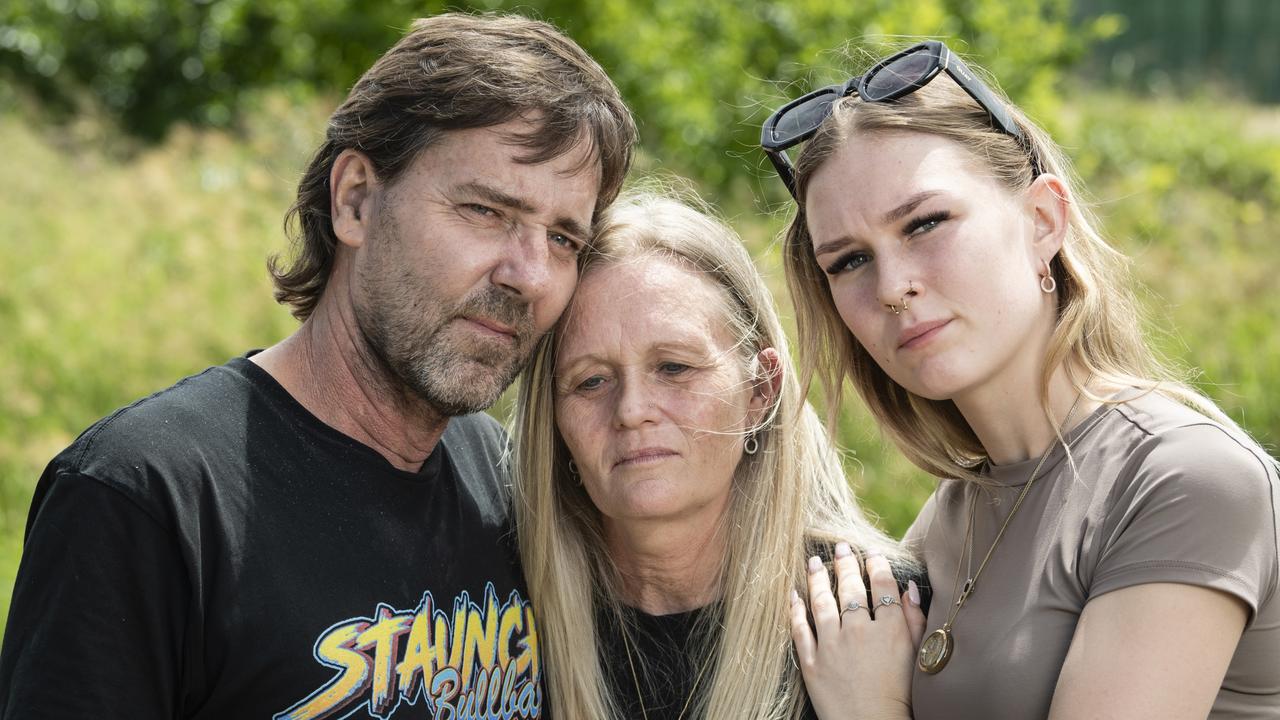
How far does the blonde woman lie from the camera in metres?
2.13

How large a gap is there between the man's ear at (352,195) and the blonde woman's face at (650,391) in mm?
579

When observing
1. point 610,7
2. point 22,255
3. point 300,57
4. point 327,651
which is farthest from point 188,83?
point 327,651

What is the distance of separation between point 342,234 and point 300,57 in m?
9.53

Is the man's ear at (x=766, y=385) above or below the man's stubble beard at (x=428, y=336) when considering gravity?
below

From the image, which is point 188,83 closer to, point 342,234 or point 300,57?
point 300,57

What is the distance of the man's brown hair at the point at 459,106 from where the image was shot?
2.67 m

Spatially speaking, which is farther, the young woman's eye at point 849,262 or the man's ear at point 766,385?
the man's ear at point 766,385

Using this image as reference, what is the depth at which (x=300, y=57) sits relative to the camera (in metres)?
11.6

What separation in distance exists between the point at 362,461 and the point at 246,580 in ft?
1.28

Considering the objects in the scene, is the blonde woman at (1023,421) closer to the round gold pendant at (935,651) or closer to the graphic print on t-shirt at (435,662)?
the round gold pendant at (935,651)

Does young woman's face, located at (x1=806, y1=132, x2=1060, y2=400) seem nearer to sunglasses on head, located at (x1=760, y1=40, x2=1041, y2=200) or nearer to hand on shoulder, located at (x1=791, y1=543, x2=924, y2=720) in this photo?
sunglasses on head, located at (x1=760, y1=40, x2=1041, y2=200)

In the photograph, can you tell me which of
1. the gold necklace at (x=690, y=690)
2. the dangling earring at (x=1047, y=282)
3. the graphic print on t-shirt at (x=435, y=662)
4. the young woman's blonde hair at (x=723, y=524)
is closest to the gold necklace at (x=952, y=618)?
the dangling earring at (x=1047, y=282)

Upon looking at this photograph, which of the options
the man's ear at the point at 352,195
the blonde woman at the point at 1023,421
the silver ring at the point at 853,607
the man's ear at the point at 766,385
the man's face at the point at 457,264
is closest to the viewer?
the blonde woman at the point at 1023,421

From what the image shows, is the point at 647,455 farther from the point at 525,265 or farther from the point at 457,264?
the point at 457,264
